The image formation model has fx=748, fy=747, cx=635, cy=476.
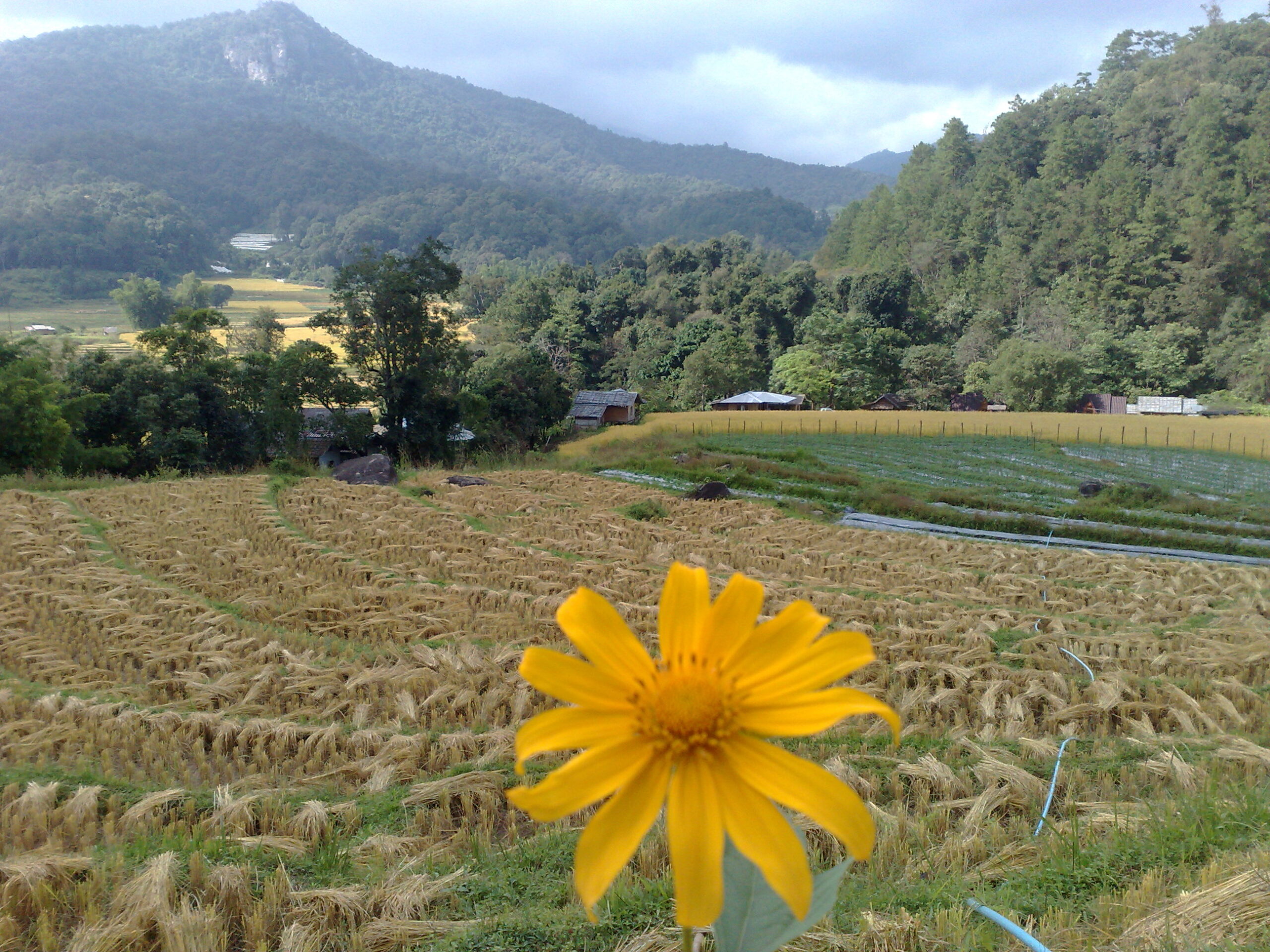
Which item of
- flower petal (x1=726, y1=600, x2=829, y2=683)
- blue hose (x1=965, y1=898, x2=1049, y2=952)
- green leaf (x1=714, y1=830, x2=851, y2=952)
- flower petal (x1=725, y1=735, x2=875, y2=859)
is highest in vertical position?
flower petal (x1=726, y1=600, x2=829, y2=683)

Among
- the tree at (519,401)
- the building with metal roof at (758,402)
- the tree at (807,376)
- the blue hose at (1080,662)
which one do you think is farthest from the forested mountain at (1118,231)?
the blue hose at (1080,662)

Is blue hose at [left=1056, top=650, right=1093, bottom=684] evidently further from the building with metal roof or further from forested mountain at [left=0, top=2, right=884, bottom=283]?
forested mountain at [left=0, top=2, right=884, bottom=283]

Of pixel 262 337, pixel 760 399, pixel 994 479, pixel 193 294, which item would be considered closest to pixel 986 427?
pixel 994 479

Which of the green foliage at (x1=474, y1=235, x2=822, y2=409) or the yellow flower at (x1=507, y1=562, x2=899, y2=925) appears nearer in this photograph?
the yellow flower at (x1=507, y1=562, x2=899, y2=925)

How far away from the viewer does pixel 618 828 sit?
581 millimetres

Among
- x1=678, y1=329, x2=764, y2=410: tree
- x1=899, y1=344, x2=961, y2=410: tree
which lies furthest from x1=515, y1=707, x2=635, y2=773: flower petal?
x1=899, y1=344, x2=961, y2=410: tree

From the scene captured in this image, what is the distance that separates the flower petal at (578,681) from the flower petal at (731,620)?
0.28ft

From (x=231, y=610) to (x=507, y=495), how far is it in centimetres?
600

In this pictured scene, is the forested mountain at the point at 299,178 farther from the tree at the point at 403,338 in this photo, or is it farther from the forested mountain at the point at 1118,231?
the forested mountain at the point at 1118,231

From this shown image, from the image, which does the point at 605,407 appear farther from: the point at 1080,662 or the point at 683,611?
the point at 683,611

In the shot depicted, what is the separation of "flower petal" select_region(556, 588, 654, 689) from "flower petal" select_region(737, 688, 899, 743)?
96 millimetres

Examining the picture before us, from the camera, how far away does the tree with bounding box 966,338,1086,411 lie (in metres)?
30.1

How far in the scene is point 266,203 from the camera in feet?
332

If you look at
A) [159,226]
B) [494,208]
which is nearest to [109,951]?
[159,226]
